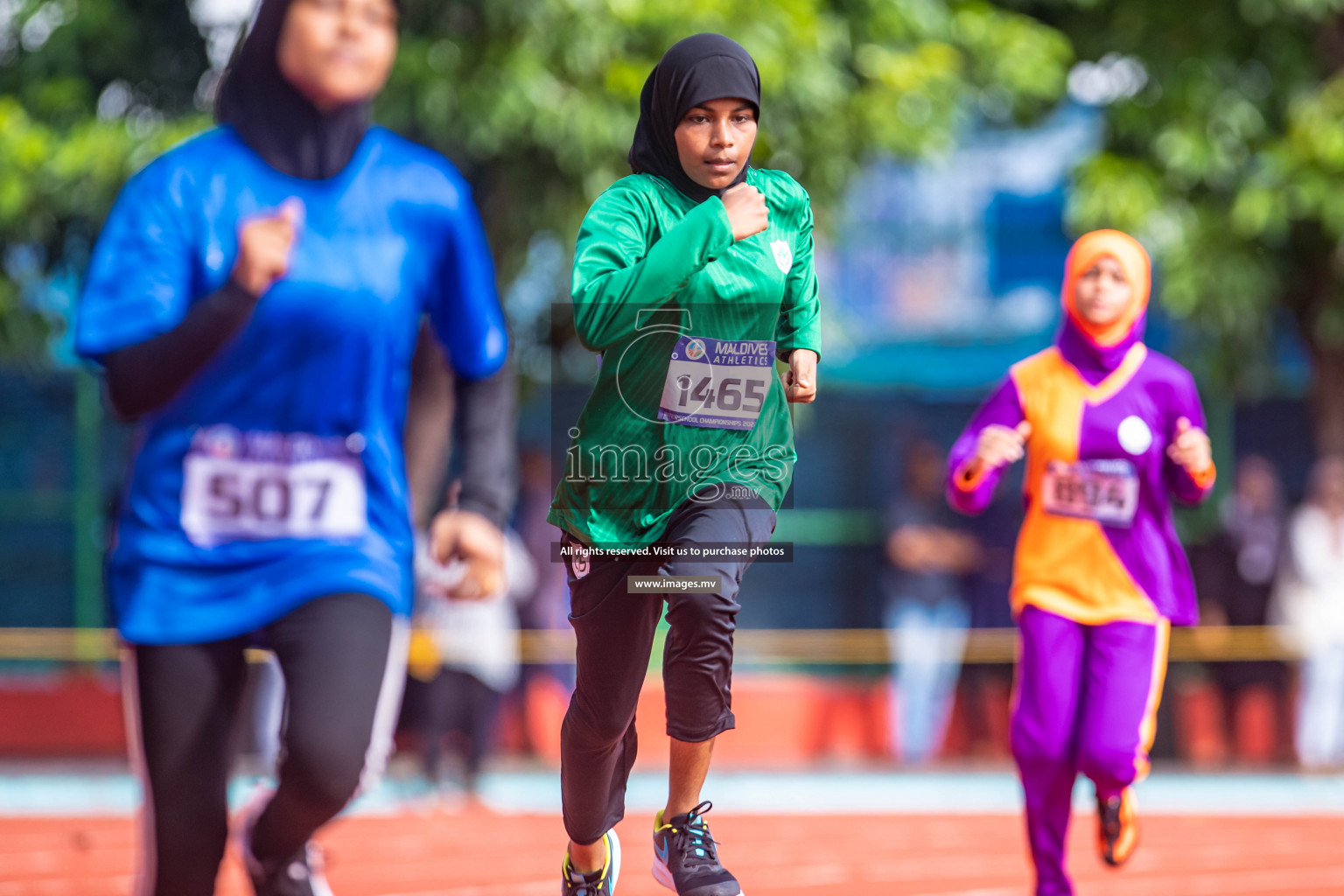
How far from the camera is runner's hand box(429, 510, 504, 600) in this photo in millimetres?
3693

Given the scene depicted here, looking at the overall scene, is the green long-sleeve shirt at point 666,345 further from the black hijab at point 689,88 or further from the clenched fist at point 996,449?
the clenched fist at point 996,449

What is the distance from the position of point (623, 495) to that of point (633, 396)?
20 centimetres

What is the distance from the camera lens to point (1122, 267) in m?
5.80

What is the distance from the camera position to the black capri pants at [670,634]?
10.6 feet

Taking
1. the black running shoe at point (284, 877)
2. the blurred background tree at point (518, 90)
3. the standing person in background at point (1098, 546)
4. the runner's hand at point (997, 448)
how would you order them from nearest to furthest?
the black running shoe at point (284, 877) → the runner's hand at point (997, 448) → the standing person in background at point (1098, 546) → the blurred background tree at point (518, 90)

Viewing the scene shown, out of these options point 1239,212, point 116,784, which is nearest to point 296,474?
point 116,784

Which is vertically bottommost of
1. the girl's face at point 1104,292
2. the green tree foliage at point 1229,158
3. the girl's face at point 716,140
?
the girl's face at point 1104,292

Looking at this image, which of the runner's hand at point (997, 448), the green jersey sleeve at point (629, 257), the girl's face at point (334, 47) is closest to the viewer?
the green jersey sleeve at point (629, 257)

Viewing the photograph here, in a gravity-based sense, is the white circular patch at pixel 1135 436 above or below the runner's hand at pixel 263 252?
below

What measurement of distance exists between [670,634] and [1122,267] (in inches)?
123

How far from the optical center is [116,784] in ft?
40.9

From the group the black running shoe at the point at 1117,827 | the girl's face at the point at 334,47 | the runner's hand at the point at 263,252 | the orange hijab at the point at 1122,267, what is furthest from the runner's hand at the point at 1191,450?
the runner's hand at the point at 263,252

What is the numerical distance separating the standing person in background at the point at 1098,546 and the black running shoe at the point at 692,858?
248cm

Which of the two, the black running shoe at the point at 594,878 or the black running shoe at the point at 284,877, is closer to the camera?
the black running shoe at the point at 594,878
